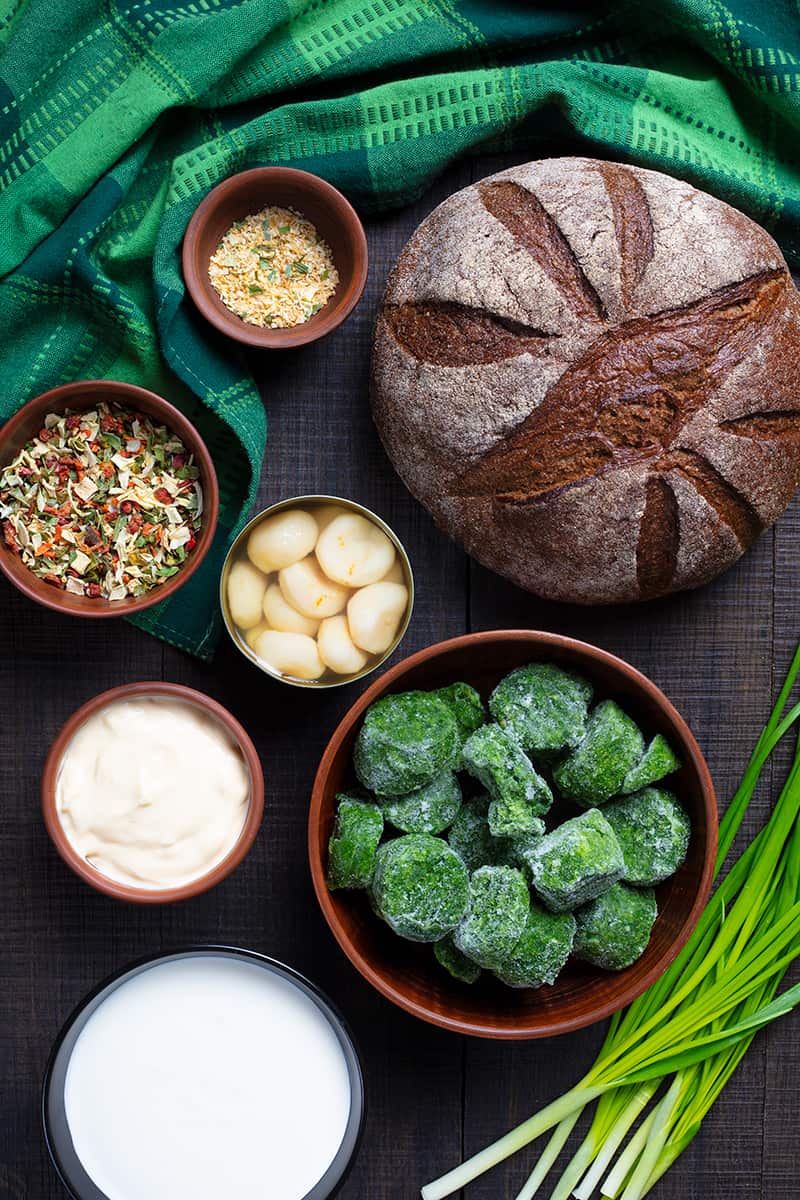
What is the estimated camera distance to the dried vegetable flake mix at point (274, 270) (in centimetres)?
151

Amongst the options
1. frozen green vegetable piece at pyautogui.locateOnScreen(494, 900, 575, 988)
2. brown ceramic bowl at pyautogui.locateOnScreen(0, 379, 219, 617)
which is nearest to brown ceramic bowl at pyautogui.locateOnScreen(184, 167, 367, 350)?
brown ceramic bowl at pyautogui.locateOnScreen(0, 379, 219, 617)

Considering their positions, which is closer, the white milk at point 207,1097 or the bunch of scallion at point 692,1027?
the white milk at point 207,1097

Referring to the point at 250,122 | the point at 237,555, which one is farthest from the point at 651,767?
the point at 250,122

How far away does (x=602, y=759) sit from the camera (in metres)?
1.41

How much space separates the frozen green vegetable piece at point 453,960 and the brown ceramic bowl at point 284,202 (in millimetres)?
865

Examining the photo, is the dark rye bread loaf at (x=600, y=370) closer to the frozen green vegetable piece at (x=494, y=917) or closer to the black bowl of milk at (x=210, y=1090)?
the frozen green vegetable piece at (x=494, y=917)

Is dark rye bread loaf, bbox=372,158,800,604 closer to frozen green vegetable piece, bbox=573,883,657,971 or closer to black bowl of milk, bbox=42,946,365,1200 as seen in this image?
frozen green vegetable piece, bbox=573,883,657,971

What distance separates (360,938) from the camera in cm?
148

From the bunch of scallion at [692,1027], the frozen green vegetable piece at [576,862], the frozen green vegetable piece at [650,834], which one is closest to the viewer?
the frozen green vegetable piece at [576,862]

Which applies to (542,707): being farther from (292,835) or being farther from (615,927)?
(292,835)

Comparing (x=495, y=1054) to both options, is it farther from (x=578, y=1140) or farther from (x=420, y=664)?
(x=420, y=664)

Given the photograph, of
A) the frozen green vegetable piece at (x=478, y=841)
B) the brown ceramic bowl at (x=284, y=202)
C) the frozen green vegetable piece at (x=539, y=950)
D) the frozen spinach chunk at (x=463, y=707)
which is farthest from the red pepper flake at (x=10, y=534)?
the frozen green vegetable piece at (x=539, y=950)

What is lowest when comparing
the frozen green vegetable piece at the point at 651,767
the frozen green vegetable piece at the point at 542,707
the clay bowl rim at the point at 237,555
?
the frozen green vegetable piece at the point at 651,767

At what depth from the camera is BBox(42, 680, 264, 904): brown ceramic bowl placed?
141cm
